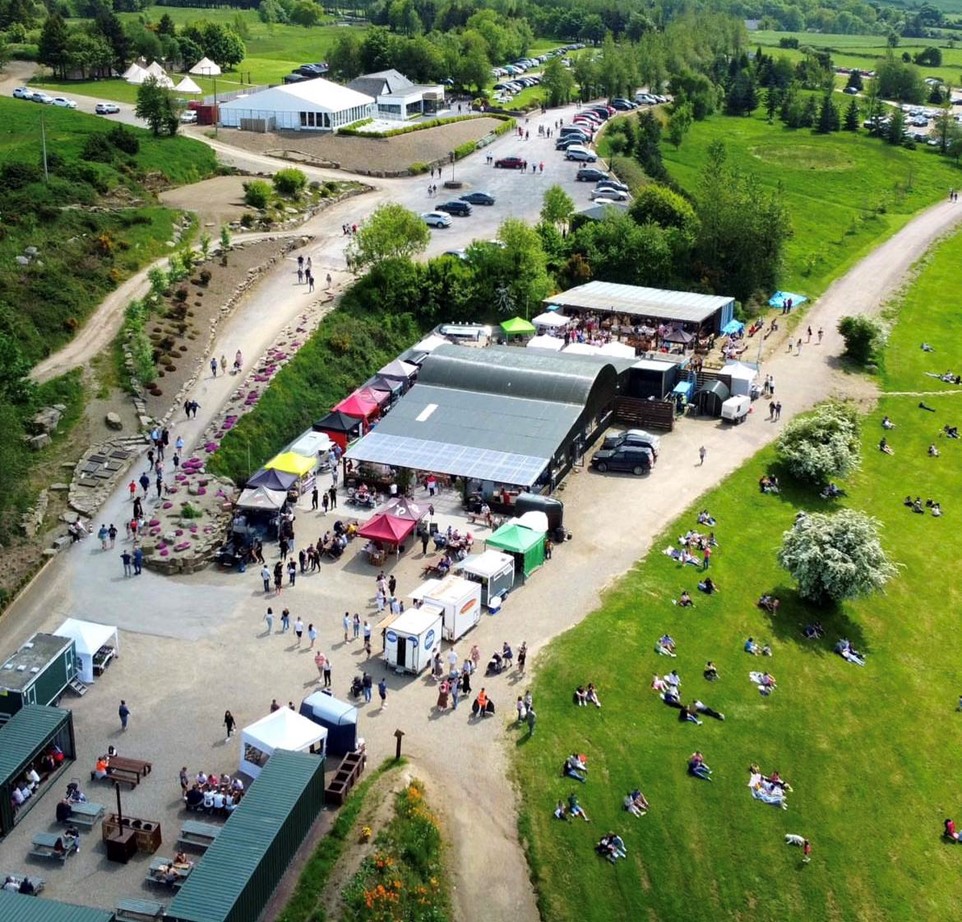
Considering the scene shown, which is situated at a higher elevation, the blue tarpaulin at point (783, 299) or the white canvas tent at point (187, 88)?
the white canvas tent at point (187, 88)

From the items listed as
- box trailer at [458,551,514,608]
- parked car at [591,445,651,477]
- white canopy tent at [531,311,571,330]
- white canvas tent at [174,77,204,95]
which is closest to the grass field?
box trailer at [458,551,514,608]

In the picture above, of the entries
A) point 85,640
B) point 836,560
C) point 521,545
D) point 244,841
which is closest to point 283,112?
point 521,545

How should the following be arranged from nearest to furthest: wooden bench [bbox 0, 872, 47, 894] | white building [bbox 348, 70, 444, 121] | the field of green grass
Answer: wooden bench [bbox 0, 872, 47, 894], the field of green grass, white building [bbox 348, 70, 444, 121]

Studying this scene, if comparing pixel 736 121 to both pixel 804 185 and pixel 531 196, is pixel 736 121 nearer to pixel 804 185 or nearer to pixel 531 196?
pixel 804 185

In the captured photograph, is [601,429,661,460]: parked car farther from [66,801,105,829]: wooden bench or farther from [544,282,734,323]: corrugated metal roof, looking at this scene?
[66,801,105,829]: wooden bench

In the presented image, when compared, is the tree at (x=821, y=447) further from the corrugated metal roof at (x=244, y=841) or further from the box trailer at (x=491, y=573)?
the corrugated metal roof at (x=244, y=841)

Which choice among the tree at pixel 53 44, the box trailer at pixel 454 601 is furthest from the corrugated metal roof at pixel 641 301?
the tree at pixel 53 44
